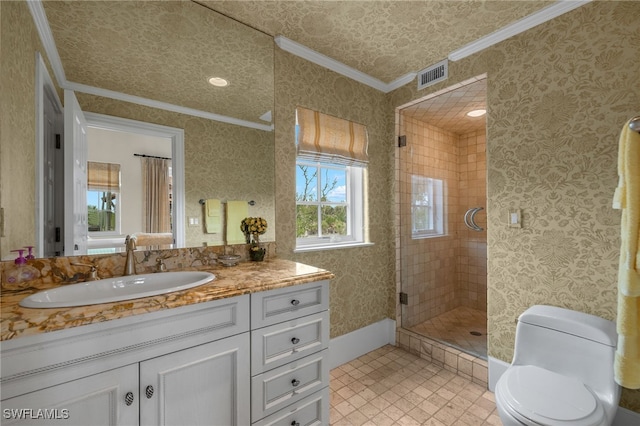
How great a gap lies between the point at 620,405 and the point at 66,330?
2.47 m

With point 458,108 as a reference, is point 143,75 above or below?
below

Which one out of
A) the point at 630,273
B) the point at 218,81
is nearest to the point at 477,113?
the point at 630,273

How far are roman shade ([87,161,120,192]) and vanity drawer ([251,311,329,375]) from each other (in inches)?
37.5

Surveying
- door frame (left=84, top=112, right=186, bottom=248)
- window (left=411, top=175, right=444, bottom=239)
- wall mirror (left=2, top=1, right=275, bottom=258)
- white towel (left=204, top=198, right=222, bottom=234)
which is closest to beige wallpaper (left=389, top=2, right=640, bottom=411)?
window (left=411, top=175, right=444, bottom=239)

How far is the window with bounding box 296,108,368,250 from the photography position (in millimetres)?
2088

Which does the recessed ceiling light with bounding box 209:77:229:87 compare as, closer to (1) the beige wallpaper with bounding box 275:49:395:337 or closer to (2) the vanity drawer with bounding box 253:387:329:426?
(1) the beige wallpaper with bounding box 275:49:395:337

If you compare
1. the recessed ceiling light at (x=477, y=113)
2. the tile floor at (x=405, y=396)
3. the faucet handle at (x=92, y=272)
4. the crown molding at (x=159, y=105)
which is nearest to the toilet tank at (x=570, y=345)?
the tile floor at (x=405, y=396)

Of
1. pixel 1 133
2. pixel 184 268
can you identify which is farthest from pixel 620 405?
pixel 1 133

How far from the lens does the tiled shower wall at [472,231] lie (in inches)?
123

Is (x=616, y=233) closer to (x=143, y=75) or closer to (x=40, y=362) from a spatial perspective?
(x=40, y=362)

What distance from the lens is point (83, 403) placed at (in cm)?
84

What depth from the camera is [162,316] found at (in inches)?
37.6

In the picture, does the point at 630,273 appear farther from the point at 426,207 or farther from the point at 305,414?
the point at 426,207

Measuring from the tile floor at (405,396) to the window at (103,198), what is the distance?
163 centimetres
